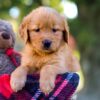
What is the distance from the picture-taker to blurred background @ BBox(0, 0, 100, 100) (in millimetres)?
13297

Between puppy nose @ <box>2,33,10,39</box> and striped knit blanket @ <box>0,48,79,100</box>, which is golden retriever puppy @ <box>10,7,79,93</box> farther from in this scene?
puppy nose @ <box>2,33,10,39</box>

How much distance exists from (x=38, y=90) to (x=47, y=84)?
0.24ft

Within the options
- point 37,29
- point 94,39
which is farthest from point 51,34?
point 94,39

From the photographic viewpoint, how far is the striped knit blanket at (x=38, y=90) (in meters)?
3.49

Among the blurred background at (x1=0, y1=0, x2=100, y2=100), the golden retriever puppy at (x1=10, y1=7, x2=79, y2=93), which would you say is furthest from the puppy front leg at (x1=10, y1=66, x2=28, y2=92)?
the blurred background at (x1=0, y1=0, x2=100, y2=100)

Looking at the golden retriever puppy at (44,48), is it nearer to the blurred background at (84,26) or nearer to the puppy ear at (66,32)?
the puppy ear at (66,32)

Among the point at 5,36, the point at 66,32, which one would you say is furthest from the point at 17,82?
the point at 5,36

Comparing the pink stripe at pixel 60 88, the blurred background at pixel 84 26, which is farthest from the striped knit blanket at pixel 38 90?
the blurred background at pixel 84 26

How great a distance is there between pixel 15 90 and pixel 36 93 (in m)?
0.13

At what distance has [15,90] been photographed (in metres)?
3.48

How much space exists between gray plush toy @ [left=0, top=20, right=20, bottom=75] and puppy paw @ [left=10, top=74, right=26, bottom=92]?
28cm

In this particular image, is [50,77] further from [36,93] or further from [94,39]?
[94,39]

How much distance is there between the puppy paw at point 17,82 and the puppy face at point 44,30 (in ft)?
0.73

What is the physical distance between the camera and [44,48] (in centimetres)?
358
